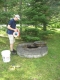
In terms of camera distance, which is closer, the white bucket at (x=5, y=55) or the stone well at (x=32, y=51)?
the white bucket at (x=5, y=55)

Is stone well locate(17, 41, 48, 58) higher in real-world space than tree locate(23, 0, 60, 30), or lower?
lower

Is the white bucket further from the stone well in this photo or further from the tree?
the tree

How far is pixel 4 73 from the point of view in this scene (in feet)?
17.3

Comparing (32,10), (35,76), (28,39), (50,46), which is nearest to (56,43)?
(50,46)

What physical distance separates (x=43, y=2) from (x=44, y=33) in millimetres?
1713

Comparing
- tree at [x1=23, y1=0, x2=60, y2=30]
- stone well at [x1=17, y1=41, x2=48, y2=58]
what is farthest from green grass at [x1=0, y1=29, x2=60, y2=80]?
tree at [x1=23, y1=0, x2=60, y2=30]

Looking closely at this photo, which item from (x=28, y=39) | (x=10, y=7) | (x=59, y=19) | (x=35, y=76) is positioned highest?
(x=10, y=7)

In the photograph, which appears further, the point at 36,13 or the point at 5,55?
the point at 36,13

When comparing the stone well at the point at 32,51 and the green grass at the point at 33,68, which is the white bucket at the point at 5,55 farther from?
the stone well at the point at 32,51

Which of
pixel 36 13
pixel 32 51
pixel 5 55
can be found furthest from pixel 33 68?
pixel 36 13

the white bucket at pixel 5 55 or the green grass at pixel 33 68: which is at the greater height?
the white bucket at pixel 5 55

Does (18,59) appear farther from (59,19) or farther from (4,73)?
(59,19)

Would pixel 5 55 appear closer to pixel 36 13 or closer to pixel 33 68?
pixel 33 68

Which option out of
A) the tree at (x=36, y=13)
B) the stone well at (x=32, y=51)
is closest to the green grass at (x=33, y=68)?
the stone well at (x=32, y=51)
